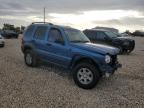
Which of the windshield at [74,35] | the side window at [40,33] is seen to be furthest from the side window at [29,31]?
the windshield at [74,35]

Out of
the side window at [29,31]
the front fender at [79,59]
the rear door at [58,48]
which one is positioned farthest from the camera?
the side window at [29,31]

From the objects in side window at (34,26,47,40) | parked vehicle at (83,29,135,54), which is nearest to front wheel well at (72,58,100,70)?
side window at (34,26,47,40)

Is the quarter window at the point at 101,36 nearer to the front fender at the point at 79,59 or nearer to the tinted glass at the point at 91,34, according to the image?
the tinted glass at the point at 91,34

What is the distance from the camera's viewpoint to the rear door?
24.6ft

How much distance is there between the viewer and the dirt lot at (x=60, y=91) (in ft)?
17.8


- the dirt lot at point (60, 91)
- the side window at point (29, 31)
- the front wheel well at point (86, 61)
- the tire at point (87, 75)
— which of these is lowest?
the dirt lot at point (60, 91)

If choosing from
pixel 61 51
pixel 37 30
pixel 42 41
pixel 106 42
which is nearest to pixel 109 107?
pixel 61 51

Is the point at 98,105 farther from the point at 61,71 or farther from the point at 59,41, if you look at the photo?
the point at 61,71

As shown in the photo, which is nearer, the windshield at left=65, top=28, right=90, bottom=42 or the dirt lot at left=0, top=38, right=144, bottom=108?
the dirt lot at left=0, top=38, right=144, bottom=108

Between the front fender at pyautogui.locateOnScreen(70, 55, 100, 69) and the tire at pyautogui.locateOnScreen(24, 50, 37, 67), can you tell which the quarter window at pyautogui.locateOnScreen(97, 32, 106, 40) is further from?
the front fender at pyautogui.locateOnScreen(70, 55, 100, 69)

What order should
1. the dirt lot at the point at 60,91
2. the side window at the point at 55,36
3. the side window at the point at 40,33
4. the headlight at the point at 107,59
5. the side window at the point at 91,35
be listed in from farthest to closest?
the side window at the point at 91,35 → the side window at the point at 40,33 → the side window at the point at 55,36 → the headlight at the point at 107,59 → the dirt lot at the point at 60,91

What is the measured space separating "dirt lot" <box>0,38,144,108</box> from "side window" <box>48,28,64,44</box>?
1.25 meters

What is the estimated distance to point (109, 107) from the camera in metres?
5.33

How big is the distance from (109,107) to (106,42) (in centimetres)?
1052
